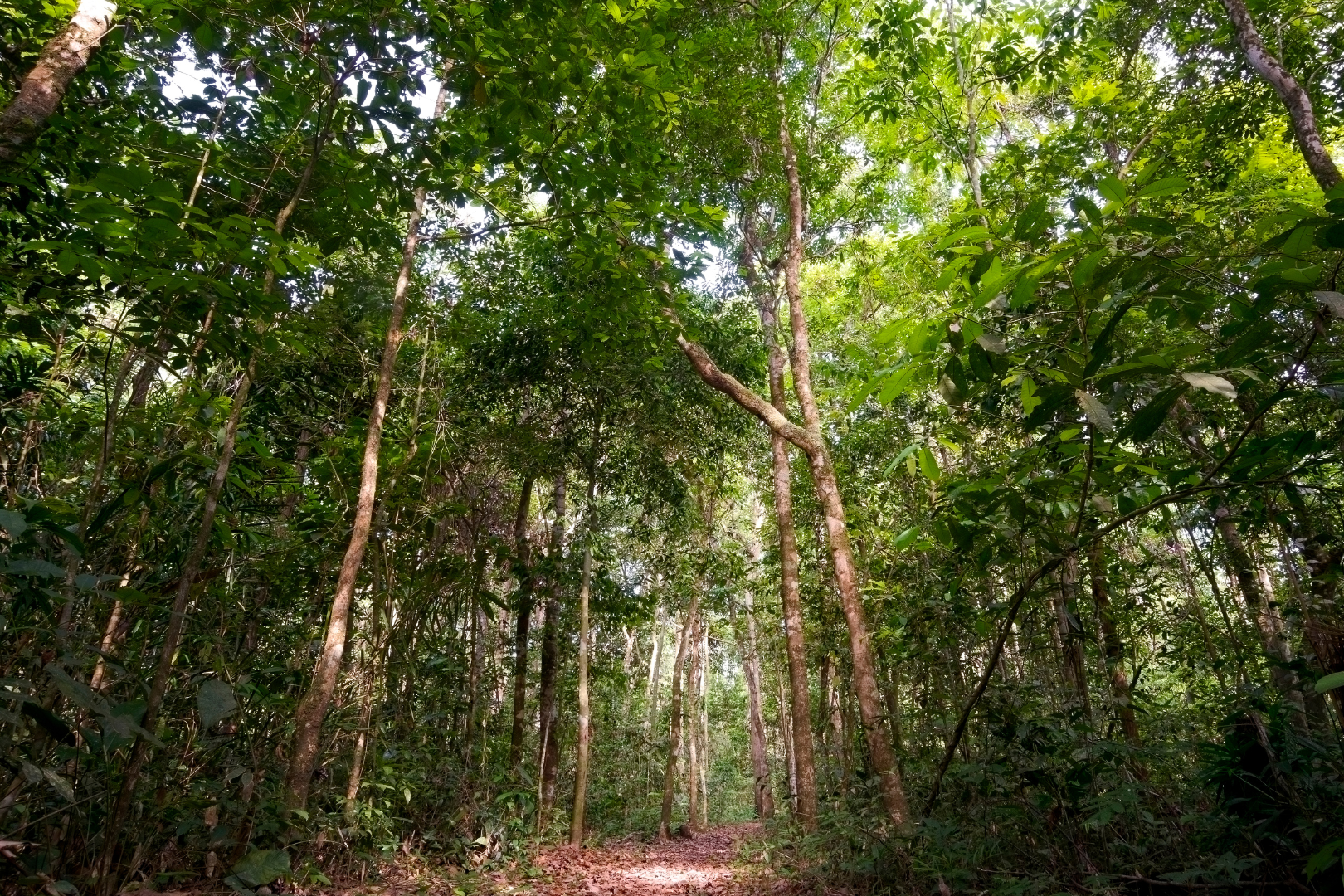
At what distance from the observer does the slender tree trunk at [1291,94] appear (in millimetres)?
4770

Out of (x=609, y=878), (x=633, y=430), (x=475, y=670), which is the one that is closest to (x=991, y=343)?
(x=475, y=670)

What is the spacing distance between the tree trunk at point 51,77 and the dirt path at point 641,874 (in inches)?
246

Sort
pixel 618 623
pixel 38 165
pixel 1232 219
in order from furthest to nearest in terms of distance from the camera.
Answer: pixel 618 623 → pixel 1232 219 → pixel 38 165

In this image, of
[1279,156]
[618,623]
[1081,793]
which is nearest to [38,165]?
[1081,793]

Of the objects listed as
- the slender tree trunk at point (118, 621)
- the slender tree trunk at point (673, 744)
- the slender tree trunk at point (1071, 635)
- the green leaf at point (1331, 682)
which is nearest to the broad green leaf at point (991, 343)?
the green leaf at point (1331, 682)

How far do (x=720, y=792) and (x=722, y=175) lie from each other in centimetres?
2234

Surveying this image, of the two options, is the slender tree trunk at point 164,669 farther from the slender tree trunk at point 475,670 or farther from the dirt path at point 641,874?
the dirt path at point 641,874

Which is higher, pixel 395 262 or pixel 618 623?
pixel 395 262

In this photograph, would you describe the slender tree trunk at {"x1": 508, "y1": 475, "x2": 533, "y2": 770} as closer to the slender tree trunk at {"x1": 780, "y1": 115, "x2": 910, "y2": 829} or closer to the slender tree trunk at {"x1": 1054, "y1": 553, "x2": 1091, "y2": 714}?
the slender tree trunk at {"x1": 780, "y1": 115, "x2": 910, "y2": 829}

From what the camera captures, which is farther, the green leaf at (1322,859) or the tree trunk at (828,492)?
the tree trunk at (828,492)

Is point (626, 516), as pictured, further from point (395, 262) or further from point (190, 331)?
point (190, 331)

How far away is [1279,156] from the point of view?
7422mm

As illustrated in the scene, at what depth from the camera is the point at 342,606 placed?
4887 millimetres

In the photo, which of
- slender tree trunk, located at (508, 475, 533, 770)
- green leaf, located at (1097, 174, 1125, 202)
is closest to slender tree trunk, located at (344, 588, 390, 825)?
slender tree trunk, located at (508, 475, 533, 770)
